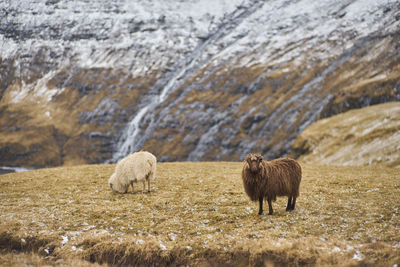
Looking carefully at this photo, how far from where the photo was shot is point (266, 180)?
1501 centimetres

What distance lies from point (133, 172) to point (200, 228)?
9080 mm

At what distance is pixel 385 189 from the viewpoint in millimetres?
19438

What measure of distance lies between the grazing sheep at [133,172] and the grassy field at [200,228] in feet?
3.37

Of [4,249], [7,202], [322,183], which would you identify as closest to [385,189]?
[322,183]

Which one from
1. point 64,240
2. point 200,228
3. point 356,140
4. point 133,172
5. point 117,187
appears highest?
point 356,140

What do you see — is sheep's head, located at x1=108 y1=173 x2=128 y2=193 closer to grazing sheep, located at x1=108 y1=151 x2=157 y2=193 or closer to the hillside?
grazing sheep, located at x1=108 y1=151 x2=157 y2=193

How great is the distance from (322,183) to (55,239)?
18675mm

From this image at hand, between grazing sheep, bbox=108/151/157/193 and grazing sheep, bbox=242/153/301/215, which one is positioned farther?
grazing sheep, bbox=108/151/157/193

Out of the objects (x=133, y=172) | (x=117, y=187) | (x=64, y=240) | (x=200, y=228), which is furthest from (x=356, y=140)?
(x=64, y=240)

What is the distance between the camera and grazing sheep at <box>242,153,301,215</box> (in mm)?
14625

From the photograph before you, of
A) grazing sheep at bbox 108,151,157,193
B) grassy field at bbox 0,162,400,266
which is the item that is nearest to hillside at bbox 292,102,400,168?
grassy field at bbox 0,162,400,266

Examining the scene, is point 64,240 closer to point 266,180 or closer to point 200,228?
point 200,228

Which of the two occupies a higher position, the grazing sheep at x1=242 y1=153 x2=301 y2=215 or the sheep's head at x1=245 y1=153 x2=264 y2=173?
the sheep's head at x1=245 y1=153 x2=264 y2=173

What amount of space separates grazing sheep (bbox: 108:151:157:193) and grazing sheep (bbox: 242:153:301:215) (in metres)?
8.63
